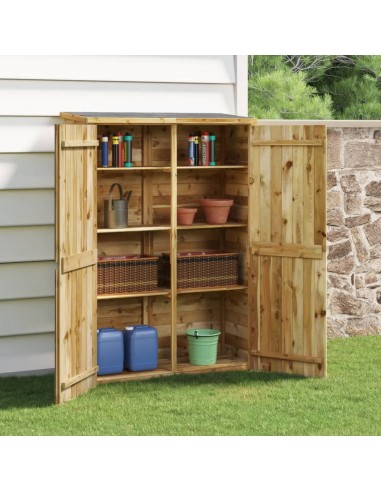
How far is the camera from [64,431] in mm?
7051

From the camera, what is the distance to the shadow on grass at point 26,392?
7.83m

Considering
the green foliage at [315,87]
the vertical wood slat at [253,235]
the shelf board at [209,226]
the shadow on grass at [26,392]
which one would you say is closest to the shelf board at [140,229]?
the shelf board at [209,226]

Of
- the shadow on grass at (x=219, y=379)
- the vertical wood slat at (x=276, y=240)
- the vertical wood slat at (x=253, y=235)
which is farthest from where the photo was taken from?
the vertical wood slat at (x=253, y=235)

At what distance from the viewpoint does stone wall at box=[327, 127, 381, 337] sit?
400 inches

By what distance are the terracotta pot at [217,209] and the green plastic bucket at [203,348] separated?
96 centimetres

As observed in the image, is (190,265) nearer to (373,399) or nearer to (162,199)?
(162,199)

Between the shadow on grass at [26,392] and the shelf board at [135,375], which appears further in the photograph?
the shelf board at [135,375]

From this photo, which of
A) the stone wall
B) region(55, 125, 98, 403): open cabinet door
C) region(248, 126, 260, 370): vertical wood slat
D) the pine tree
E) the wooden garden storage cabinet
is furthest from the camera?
the pine tree

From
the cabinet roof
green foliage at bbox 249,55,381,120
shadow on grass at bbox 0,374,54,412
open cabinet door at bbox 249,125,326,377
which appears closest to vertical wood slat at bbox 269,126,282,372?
open cabinet door at bbox 249,125,326,377

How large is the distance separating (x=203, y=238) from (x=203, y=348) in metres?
1.04

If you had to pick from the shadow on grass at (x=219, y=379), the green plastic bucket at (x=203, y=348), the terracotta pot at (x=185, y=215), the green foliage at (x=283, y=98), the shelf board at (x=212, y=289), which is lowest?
the shadow on grass at (x=219, y=379)

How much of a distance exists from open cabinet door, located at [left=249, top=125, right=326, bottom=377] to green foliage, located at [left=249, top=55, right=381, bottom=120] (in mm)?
6868

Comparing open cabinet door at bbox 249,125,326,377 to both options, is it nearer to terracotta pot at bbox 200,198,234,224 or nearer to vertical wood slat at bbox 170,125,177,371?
terracotta pot at bbox 200,198,234,224

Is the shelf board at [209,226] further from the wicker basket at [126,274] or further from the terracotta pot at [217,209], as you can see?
the wicker basket at [126,274]
